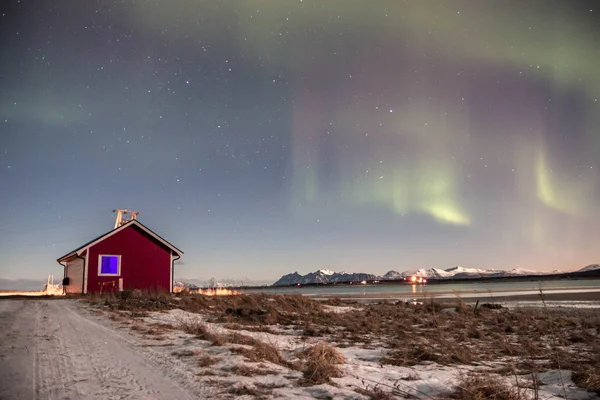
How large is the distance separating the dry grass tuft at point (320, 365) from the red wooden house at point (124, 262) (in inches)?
879

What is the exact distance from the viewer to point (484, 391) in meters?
5.37

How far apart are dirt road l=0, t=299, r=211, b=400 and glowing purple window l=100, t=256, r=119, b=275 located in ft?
63.4

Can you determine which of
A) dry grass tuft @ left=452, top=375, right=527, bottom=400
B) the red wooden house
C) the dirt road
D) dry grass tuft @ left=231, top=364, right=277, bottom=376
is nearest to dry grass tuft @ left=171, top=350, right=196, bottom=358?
the dirt road

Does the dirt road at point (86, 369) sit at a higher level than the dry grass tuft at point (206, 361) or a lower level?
higher

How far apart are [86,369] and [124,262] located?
81.2 ft

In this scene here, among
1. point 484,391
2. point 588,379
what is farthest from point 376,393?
point 588,379

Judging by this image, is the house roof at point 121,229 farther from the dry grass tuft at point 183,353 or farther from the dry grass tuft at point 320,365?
the dry grass tuft at point 320,365

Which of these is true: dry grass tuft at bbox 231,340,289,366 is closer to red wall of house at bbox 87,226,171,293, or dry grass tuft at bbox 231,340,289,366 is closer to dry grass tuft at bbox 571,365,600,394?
dry grass tuft at bbox 571,365,600,394

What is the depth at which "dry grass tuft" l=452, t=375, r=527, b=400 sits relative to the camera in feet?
16.9

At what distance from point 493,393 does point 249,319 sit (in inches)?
386

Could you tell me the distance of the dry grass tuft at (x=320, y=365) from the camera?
5.92 meters

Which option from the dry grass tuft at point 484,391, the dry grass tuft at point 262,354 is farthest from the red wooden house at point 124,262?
the dry grass tuft at point 484,391

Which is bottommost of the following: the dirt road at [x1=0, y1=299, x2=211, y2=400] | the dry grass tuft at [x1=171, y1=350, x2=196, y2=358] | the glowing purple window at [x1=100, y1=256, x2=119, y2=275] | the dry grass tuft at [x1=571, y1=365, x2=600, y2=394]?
the dry grass tuft at [x1=571, y1=365, x2=600, y2=394]

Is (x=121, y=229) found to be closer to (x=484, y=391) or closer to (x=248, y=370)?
(x=248, y=370)
